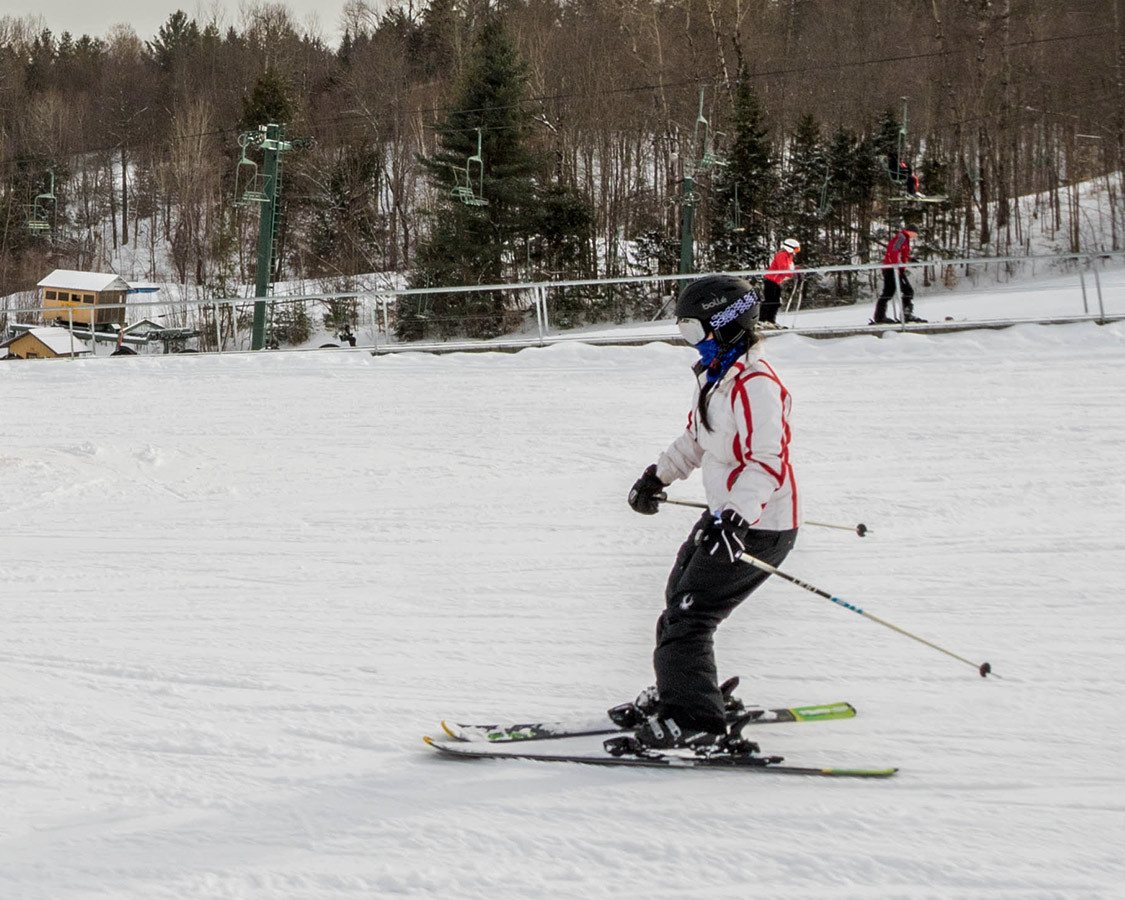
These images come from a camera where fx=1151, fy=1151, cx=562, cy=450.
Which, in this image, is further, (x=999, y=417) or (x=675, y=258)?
(x=675, y=258)

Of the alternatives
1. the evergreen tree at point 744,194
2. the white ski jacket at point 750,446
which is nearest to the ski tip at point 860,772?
the white ski jacket at point 750,446

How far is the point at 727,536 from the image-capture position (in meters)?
3.72

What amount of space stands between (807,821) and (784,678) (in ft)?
4.75

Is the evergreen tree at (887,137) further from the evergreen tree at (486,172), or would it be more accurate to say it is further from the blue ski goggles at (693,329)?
the blue ski goggles at (693,329)

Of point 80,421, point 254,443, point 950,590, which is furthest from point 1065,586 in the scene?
point 80,421

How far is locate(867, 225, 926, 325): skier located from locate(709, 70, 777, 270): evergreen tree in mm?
17464

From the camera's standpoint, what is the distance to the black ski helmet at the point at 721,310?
12.8ft

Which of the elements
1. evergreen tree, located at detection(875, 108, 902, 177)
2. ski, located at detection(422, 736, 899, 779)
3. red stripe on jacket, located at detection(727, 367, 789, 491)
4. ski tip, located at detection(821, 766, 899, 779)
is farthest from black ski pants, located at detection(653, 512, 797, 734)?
evergreen tree, located at detection(875, 108, 902, 177)

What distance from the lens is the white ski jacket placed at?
3.77m

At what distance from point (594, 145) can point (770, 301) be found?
2962cm

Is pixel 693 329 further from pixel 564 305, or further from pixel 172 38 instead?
pixel 172 38

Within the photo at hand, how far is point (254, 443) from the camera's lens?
440 inches

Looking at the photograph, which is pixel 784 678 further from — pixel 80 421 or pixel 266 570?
pixel 80 421

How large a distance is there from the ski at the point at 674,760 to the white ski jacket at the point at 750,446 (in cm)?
82
